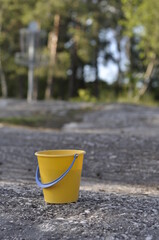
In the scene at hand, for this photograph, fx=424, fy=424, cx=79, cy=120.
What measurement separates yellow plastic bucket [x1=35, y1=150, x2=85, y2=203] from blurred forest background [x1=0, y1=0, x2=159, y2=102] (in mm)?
11616

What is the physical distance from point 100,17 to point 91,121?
11539 mm

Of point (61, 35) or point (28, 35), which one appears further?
point (61, 35)

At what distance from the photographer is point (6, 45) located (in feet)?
79.2

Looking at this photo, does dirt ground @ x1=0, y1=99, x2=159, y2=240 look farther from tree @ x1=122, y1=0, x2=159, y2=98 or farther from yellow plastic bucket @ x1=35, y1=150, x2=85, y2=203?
tree @ x1=122, y1=0, x2=159, y2=98

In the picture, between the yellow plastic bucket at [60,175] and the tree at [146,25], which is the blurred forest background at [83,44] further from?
the yellow plastic bucket at [60,175]

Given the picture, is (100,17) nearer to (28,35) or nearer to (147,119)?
(28,35)

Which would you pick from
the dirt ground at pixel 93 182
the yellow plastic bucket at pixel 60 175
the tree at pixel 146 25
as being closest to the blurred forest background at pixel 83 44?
the tree at pixel 146 25

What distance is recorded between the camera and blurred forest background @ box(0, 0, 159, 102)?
60.1 feet

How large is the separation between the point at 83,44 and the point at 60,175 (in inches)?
655

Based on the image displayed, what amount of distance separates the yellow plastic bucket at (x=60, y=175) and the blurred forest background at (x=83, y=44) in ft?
38.1

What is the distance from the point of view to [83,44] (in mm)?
19875

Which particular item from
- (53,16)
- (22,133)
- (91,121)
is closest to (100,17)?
(53,16)

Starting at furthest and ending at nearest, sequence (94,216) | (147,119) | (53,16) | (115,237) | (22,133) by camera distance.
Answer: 1. (53,16)
2. (147,119)
3. (22,133)
4. (94,216)
5. (115,237)

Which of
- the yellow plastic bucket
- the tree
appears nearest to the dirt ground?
the yellow plastic bucket
